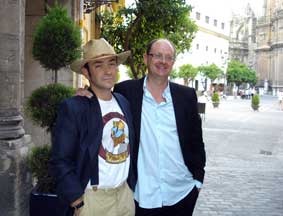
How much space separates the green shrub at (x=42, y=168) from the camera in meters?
4.32

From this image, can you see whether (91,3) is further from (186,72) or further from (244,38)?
(244,38)

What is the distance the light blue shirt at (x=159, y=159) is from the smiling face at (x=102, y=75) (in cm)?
46

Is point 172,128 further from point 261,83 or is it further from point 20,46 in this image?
point 261,83

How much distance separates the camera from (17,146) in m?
4.41

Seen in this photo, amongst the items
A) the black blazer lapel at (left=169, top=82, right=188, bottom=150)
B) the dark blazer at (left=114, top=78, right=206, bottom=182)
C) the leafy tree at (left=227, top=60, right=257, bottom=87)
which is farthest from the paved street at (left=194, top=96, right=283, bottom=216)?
the leafy tree at (left=227, top=60, right=257, bottom=87)

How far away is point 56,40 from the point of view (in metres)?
4.51

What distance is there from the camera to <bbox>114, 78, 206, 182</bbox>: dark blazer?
346 centimetres

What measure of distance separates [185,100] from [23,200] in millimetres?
1961

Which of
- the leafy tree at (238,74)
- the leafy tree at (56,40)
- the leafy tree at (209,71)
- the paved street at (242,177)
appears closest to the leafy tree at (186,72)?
the leafy tree at (209,71)

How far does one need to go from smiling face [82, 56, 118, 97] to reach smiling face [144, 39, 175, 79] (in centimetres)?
42

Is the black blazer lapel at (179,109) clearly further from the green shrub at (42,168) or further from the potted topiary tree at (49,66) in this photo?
the green shrub at (42,168)

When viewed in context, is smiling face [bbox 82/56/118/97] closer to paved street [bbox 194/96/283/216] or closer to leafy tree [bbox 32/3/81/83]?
leafy tree [bbox 32/3/81/83]

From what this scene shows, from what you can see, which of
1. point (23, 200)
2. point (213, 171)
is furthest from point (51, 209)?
point (213, 171)

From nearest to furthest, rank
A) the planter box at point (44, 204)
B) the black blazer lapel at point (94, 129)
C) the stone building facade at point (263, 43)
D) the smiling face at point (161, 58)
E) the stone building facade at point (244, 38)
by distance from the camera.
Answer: the black blazer lapel at point (94, 129)
the smiling face at point (161, 58)
the planter box at point (44, 204)
the stone building facade at point (263, 43)
the stone building facade at point (244, 38)
